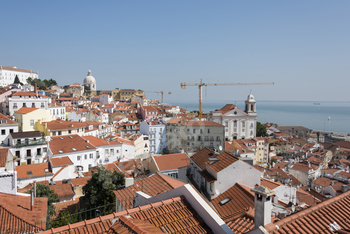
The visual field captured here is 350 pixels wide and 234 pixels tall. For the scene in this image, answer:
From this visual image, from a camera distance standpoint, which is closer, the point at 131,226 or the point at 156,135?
the point at 131,226

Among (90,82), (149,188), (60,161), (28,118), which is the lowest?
(60,161)

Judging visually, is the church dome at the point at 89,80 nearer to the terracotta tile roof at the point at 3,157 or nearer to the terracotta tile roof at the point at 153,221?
the terracotta tile roof at the point at 3,157

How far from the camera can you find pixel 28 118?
24750 mm

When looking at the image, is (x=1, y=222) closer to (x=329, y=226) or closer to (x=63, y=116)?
(x=329, y=226)

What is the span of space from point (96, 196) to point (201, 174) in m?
4.57

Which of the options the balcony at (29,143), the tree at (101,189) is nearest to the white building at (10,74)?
the balcony at (29,143)

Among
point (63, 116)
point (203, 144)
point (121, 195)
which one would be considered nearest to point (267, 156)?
point (203, 144)

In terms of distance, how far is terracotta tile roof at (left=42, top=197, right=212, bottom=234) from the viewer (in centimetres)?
305

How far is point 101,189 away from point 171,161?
4.65 meters

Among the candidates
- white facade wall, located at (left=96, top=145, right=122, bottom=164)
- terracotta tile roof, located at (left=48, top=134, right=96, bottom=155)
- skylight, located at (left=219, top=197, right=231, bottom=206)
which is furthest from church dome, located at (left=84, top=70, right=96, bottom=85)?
skylight, located at (left=219, top=197, right=231, bottom=206)

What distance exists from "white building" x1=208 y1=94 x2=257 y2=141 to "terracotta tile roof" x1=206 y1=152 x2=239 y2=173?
36.5 meters

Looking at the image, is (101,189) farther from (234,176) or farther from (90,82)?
(90,82)

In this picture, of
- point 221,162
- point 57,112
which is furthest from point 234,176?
point 57,112

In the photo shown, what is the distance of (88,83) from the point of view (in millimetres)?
84688
